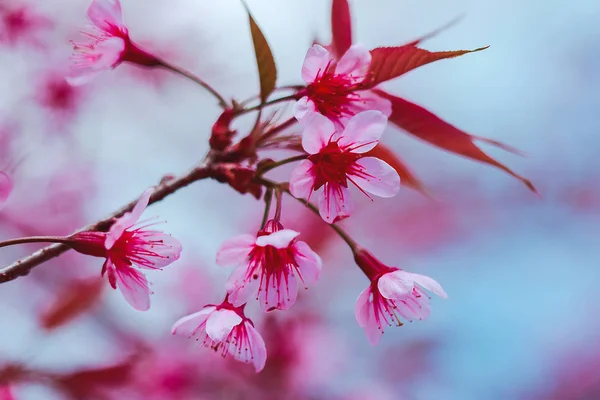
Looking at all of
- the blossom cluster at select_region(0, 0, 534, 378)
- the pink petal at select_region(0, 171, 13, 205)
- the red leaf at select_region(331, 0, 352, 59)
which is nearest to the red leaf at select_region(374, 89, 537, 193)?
the blossom cluster at select_region(0, 0, 534, 378)

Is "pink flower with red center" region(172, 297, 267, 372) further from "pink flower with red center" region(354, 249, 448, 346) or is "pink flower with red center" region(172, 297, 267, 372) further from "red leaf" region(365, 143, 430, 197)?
"red leaf" region(365, 143, 430, 197)

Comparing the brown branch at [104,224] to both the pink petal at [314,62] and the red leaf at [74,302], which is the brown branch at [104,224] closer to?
the pink petal at [314,62]

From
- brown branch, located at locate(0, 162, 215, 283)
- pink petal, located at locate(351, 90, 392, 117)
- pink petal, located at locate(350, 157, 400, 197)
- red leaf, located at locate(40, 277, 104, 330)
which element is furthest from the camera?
red leaf, located at locate(40, 277, 104, 330)

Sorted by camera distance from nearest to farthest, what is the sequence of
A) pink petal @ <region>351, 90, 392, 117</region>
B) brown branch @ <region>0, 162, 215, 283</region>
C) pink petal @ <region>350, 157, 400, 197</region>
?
brown branch @ <region>0, 162, 215, 283</region>, pink petal @ <region>350, 157, 400, 197</region>, pink petal @ <region>351, 90, 392, 117</region>

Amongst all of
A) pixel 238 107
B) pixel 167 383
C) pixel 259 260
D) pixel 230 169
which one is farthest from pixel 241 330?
pixel 167 383

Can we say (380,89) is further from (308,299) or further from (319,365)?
(308,299)

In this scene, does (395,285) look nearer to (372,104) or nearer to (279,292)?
(279,292)
